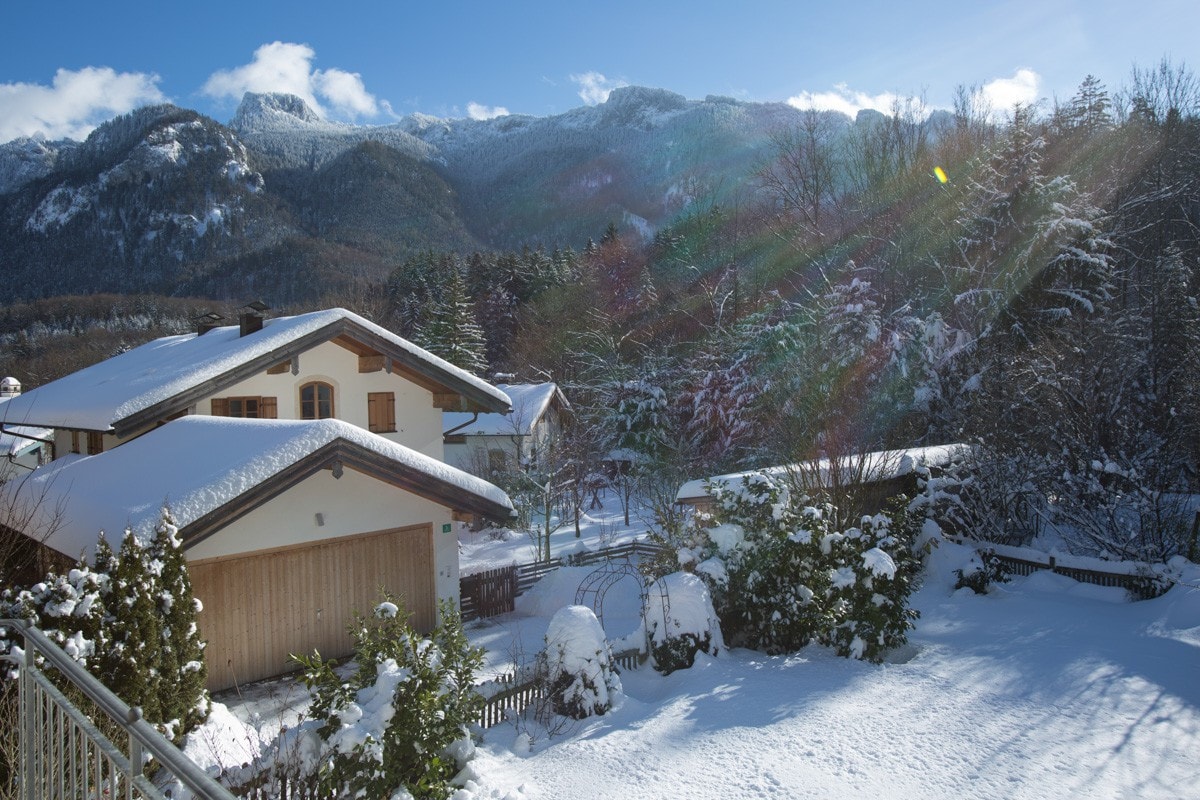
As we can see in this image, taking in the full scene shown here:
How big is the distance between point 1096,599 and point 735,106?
552 feet

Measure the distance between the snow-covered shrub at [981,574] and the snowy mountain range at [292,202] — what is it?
269 feet

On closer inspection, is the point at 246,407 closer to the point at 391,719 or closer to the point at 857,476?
the point at 391,719

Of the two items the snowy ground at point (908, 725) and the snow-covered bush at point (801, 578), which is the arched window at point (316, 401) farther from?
the snow-covered bush at point (801, 578)

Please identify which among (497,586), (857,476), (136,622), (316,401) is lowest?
(497,586)

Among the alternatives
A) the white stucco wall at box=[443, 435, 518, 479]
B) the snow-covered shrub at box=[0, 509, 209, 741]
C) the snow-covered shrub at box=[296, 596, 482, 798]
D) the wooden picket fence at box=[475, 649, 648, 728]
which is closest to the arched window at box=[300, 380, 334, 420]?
the snow-covered shrub at box=[0, 509, 209, 741]

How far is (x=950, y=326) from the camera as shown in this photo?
24.7 m

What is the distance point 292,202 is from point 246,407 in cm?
13049

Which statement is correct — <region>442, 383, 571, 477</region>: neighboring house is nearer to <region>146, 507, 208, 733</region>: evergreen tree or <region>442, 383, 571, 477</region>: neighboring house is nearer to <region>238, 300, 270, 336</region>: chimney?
<region>238, 300, 270, 336</region>: chimney

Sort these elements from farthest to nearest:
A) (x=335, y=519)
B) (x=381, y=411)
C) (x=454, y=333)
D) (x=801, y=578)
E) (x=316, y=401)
Answer: 1. (x=454, y=333)
2. (x=381, y=411)
3. (x=316, y=401)
4. (x=335, y=519)
5. (x=801, y=578)

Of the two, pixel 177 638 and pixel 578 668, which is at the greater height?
pixel 177 638

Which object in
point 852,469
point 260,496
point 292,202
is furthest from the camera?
point 292,202

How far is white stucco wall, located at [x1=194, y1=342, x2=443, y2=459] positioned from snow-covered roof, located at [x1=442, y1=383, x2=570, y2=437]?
7738mm

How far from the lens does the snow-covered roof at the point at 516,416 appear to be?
29406 mm

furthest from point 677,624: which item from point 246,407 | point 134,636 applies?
point 246,407
